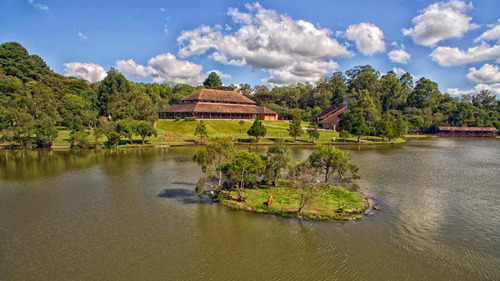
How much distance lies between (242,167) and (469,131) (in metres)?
110

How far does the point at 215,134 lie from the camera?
69812 mm

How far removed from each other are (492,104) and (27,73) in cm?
18325

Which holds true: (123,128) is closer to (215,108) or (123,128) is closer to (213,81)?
(215,108)

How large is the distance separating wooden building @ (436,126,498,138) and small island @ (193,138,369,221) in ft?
304

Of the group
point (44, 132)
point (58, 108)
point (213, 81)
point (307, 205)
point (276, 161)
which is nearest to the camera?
point (307, 205)

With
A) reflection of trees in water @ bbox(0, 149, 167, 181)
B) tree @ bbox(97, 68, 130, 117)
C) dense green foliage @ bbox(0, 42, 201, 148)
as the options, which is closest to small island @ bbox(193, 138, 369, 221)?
reflection of trees in water @ bbox(0, 149, 167, 181)

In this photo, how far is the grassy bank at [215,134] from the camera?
61656mm

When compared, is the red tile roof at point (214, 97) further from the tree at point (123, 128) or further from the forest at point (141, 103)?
the tree at point (123, 128)

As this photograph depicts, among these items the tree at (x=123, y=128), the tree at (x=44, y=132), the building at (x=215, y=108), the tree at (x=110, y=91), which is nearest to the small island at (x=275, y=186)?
the tree at (x=123, y=128)

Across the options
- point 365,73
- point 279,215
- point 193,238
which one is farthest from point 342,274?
point 365,73

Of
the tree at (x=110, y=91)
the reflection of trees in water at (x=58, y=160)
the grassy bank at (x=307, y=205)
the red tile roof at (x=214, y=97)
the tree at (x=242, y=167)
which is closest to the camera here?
the grassy bank at (x=307, y=205)

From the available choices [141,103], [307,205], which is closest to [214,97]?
[141,103]

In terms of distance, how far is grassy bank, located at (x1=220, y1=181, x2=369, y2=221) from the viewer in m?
21.0

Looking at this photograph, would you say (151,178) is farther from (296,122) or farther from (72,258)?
(296,122)
